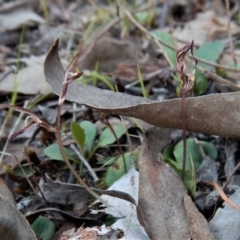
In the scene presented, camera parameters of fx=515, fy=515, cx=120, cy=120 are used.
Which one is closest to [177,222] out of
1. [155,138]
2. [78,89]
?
[155,138]

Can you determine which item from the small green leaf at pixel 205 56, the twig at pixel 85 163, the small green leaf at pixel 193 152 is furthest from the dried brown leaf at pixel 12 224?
the small green leaf at pixel 205 56

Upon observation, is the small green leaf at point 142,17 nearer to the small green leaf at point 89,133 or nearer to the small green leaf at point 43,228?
the small green leaf at point 89,133

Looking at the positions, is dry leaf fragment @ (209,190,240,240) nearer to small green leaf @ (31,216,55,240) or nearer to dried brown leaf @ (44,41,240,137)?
dried brown leaf @ (44,41,240,137)

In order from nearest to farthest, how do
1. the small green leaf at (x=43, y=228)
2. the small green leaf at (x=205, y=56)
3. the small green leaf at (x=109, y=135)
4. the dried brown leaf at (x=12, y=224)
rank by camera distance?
the dried brown leaf at (x=12, y=224) < the small green leaf at (x=43, y=228) < the small green leaf at (x=109, y=135) < the small green leaf at (x=205, y=56)

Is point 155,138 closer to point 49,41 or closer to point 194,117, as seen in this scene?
point 194,117

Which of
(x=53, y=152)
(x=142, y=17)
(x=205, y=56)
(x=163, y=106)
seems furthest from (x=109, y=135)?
(x=142, y=17)

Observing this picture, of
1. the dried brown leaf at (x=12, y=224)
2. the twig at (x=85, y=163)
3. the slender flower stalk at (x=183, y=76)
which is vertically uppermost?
the slender flower stalk at (x=183, y=76)
